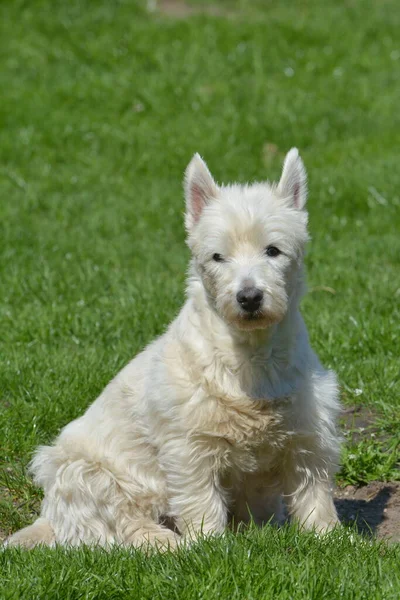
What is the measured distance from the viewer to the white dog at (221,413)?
15.0 feet

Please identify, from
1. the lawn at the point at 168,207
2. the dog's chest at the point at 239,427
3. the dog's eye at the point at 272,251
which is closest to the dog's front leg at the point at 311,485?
the dog's chest at the point at 239,427

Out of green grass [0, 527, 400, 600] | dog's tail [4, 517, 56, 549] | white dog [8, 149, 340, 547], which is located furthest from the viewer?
dog's tail [4, 517, 56, 549]

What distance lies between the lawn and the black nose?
0.99 meters

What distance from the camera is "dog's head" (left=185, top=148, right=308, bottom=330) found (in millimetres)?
4422

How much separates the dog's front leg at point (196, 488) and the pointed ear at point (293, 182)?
1.25m

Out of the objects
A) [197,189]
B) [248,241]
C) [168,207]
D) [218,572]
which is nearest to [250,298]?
[248,241]


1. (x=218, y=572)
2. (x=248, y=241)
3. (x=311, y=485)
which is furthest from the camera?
(x=311, y=485)

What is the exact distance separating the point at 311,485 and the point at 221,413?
0.60 meters

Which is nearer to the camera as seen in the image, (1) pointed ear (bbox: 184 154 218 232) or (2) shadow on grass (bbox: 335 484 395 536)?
(1) pointed ear (bbox: 184 154 218 232)

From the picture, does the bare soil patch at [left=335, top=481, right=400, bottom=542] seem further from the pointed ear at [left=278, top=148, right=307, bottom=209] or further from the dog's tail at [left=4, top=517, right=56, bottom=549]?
the pointed ear at [left=278, top=148, right=307, bottom=209]

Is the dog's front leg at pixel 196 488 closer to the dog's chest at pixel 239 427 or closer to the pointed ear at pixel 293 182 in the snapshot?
the dog's chest at pixel 239 427

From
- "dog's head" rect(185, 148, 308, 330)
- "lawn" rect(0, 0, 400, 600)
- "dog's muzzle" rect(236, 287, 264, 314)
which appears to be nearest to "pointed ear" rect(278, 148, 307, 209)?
"dog's head" rect(185, 148, 308, 330)

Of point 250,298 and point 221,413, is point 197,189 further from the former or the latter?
point 221,413

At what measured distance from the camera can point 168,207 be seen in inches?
400
